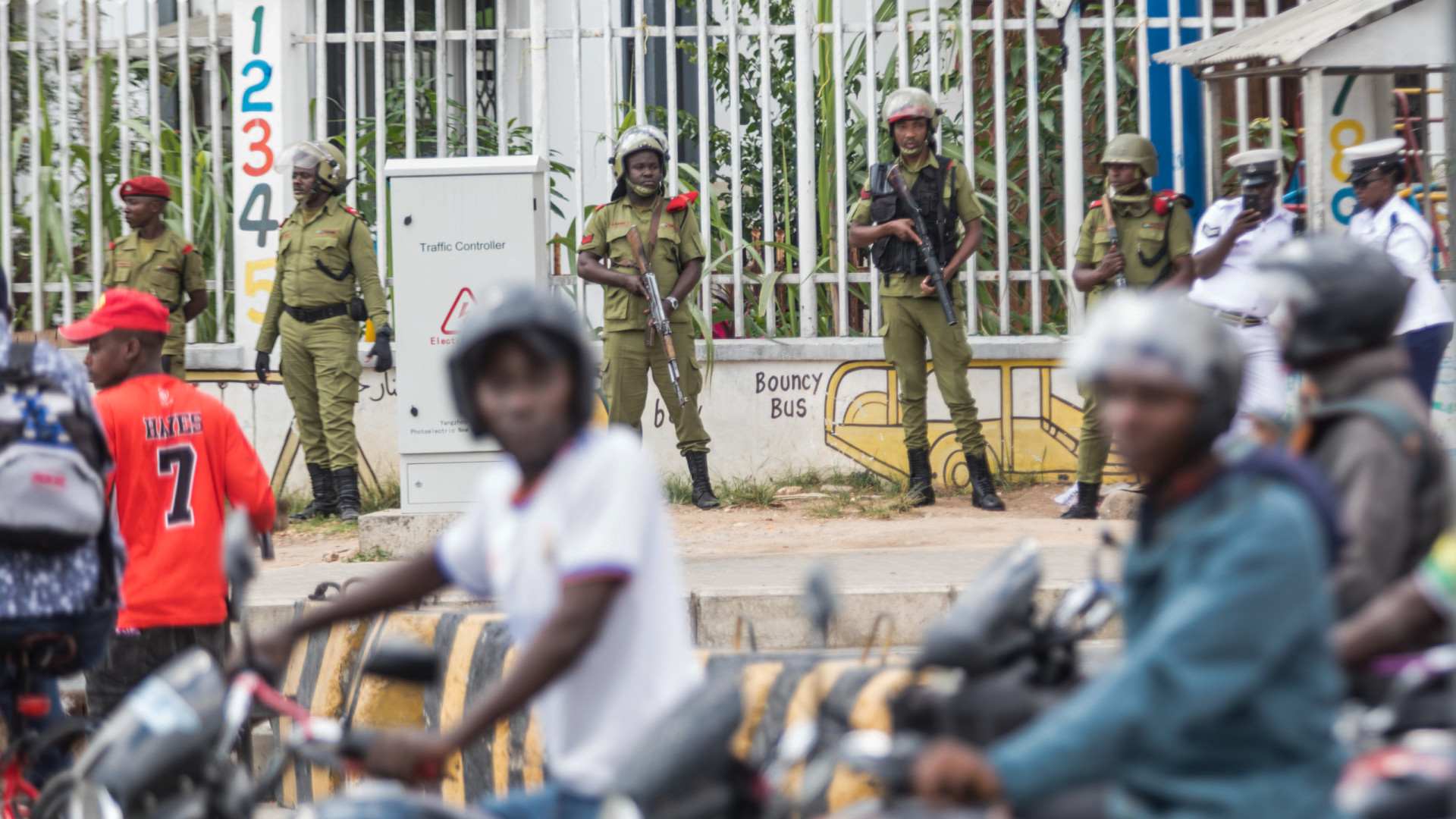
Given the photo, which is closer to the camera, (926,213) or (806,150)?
(926,213)

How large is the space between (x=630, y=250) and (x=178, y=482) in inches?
166

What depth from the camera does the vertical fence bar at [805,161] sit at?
948 cm

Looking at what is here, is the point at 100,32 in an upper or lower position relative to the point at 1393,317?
upper

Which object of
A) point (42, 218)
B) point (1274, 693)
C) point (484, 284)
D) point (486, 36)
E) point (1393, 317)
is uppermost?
point (486, 36)

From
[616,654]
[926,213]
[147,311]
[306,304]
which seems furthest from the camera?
[306,304]

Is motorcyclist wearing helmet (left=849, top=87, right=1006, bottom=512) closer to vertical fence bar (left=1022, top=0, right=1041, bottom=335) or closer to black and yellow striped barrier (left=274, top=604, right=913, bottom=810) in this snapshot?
vertical fence bar (left=1022, top=0, right=1041, bottom=335)

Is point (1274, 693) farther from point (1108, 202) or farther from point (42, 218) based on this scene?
point (42, 218)

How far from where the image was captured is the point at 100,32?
10000 mm

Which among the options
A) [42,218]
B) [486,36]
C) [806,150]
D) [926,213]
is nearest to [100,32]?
[42,218]

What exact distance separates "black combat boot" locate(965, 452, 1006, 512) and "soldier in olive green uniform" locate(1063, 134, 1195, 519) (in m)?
0.52

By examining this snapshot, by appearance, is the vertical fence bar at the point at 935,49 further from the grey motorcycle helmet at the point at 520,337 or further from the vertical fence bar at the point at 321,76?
the grey motorcycle helmet at the point at 520,337

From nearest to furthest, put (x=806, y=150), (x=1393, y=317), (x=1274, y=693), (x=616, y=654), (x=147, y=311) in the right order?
(x=1274, y=693) < (x=616, y=654) < (x=1393, y=317) < (x=147, y=311) < (x=806, y=150)

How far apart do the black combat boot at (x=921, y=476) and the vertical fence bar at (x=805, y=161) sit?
4.12 feet

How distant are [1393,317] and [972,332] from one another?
6602 millimetres
